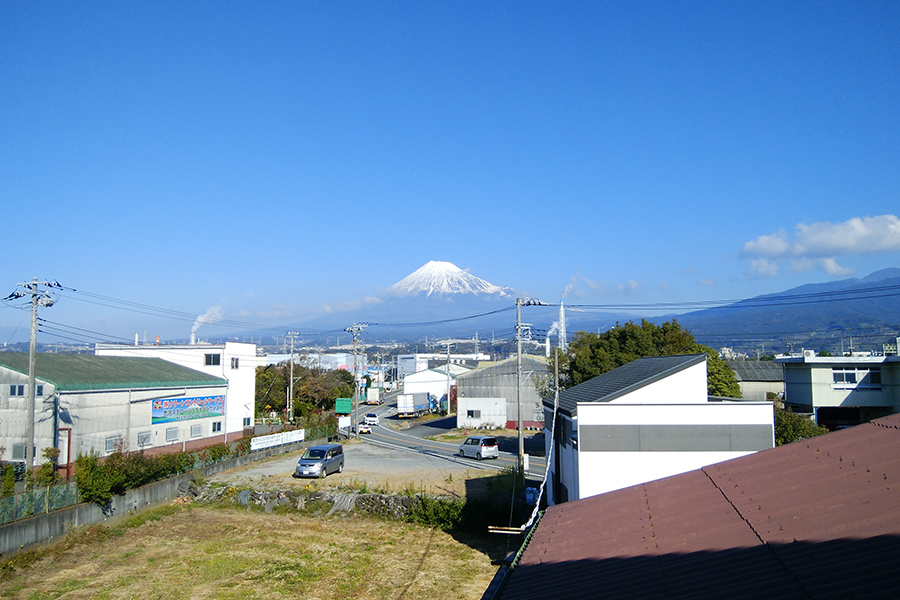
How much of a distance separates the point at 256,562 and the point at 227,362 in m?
26.2

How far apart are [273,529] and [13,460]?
1310 centimetres

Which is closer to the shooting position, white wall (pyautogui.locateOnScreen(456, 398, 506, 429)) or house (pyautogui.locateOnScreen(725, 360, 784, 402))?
house (pyautogui.locateOnScreen(725, 360, 784, 402))

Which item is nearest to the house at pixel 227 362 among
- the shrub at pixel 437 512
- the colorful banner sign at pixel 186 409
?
the colorful banner sign at pixel 186 409

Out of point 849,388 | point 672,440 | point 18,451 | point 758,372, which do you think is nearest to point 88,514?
point 18,451

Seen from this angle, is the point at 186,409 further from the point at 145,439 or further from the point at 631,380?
the point at 631,380

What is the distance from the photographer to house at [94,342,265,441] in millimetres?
42969

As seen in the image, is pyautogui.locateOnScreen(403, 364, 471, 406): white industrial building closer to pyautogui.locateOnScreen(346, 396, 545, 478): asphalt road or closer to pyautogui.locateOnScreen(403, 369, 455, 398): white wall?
pyautogui.locateOnScreen(403, 369, 455, 398): white wall

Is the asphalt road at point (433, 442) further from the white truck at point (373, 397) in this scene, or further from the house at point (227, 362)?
the white truck at point (373, 397)

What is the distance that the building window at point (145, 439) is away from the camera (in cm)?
3253

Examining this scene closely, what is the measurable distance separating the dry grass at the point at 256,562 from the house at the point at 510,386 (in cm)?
3207

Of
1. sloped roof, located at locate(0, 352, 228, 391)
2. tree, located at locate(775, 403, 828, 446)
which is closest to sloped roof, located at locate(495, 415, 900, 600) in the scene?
tree, located at locate(775, 403, 828, 446)

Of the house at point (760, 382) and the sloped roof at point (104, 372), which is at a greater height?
the sloped roof at point (104, 372)

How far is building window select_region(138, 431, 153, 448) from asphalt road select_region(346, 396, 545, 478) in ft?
54.8

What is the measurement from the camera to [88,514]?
22406 mm
